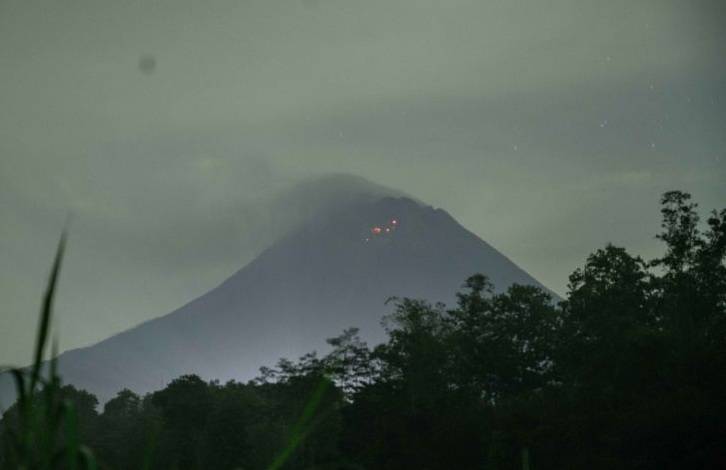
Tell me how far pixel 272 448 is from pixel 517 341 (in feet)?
57.8

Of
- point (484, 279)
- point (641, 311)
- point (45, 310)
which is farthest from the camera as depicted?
point (484, 279)

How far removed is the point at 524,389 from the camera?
212 ft

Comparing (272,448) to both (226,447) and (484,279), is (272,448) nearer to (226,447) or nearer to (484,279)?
(226,447)

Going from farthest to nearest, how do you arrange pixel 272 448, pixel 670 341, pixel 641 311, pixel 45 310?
pixel 272 448
pixel 641 311
pixel 670 341
pixel 45 310

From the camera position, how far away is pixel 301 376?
78.8 m

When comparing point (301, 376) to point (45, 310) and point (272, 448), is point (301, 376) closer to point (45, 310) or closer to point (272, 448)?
point (272, 448)

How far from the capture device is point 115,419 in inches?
4277

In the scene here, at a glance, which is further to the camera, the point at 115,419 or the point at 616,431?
the point at 115,419

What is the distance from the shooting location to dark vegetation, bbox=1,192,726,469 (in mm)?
40562

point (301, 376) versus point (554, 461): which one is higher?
point (301, 376)

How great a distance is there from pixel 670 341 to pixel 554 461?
11.1 meters

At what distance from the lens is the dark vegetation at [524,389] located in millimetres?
40562

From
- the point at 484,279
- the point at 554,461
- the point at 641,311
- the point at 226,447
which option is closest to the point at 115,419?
the point at 226,447

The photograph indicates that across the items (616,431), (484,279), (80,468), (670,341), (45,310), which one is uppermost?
(484,279)
